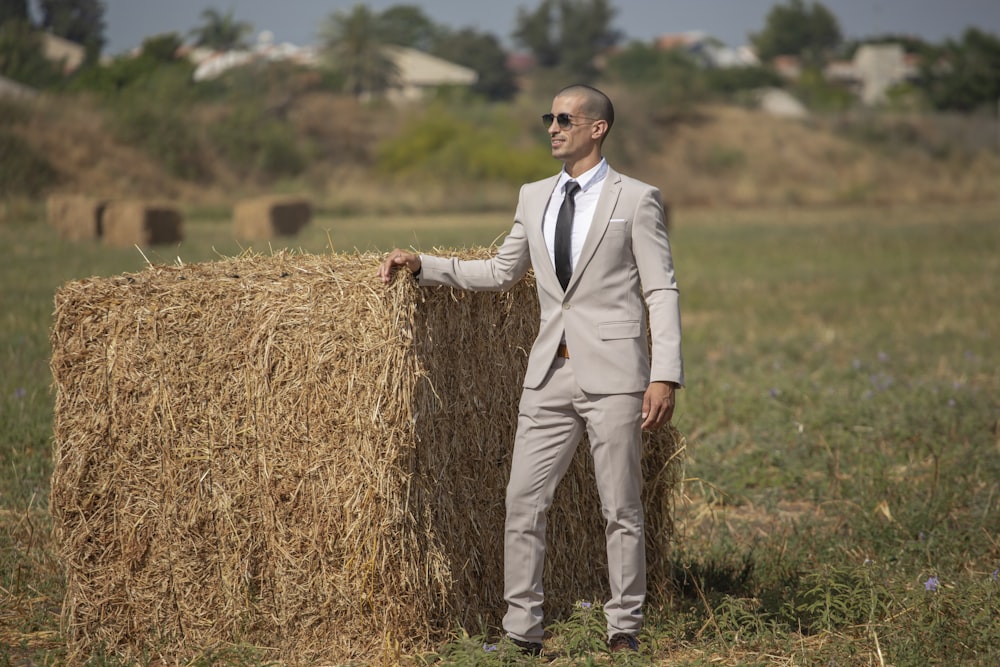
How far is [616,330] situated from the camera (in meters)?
4.75

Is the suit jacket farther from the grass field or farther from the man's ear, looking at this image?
the grass field

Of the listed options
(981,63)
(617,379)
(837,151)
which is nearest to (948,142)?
(837,151)

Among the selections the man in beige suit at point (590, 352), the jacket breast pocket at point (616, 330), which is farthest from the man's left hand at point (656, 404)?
the jacket breast pocket at point (616, 330)

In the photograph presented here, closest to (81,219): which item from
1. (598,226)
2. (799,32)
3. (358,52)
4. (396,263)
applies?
(396,263)

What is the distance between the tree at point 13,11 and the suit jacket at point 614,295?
46179 mm

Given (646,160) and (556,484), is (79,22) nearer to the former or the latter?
(646,160)

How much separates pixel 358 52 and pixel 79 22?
1046 inches

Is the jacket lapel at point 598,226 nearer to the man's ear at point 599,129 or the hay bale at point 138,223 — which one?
the man's ear at point 599,129

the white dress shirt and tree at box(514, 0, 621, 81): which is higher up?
tree at box(514, 0, 621, 81)

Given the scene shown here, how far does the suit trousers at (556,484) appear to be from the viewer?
4.73 m

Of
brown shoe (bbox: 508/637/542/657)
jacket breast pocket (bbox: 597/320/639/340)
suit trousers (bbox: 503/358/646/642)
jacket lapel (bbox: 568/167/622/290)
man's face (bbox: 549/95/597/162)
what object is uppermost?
man's face (bbox: 549/95/597/162)

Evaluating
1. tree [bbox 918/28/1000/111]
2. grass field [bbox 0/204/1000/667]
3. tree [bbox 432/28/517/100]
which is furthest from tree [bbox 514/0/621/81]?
grass field [bbox 0/204/1000/667]

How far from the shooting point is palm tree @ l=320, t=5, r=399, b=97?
261 feet

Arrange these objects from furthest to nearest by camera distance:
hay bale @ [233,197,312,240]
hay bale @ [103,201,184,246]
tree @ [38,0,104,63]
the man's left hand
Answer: tree @ [38,0,104,63] < hay bale @ [233,197,312,240] < hay bale @ [103,201,184,246] < the man's left hand
